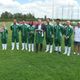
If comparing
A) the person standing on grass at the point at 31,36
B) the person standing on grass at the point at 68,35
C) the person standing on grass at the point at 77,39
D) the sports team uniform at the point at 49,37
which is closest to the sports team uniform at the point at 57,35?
the sports team uniform at the point at 49,37

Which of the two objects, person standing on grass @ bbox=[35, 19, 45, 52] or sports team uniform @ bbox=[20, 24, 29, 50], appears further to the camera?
sports team uniform @ bbox=[20, 24, 29, 50]

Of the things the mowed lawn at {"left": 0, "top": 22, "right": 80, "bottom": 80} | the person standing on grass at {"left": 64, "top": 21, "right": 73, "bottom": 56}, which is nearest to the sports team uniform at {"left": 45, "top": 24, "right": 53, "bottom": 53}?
the mowed lawn at {"left": 0, "top": 22, "right": 80, "bottom": 80}

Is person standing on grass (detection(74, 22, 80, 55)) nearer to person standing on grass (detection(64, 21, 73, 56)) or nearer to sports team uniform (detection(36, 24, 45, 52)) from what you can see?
person standing on grass (detection(64, 21, 73, 56))

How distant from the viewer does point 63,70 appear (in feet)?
45.0

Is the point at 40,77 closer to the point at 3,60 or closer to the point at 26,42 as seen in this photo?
→ the point at 3,60

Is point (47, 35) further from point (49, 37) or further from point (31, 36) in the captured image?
point (31, 36)

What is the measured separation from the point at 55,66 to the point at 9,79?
3.17 metres

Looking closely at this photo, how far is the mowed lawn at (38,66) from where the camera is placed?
1248 centimetres

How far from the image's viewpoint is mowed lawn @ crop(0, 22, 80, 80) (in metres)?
12.5

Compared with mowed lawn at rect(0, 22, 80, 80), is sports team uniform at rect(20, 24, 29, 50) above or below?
above

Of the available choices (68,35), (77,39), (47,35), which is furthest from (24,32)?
(77,39)

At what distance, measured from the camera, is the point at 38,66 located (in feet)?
47.4

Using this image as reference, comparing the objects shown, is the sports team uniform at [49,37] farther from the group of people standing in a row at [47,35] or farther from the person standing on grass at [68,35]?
the person standing on grass at [68,35]

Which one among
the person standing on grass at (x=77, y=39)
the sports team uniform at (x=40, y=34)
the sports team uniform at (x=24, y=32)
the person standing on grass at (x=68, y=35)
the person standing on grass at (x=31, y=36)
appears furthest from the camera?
the sports team uniform at (x=24, y=32)
